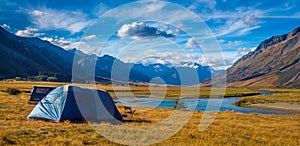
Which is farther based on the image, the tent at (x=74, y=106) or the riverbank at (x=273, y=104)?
the riverbank at (x=273, y=104)

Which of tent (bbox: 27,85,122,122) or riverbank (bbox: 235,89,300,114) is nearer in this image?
tent (bbox: 27,85,122,122)

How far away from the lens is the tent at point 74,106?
21.7 m

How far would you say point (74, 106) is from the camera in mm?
22328

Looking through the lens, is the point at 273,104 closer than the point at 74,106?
No

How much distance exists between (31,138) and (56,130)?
264 centimetres

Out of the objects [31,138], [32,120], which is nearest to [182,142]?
[31,138]

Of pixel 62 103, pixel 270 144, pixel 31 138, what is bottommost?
pixel 270 144

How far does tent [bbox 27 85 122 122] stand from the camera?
21703mm

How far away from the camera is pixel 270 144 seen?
16.8m

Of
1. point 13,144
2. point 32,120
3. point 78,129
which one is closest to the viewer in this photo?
point 13,144

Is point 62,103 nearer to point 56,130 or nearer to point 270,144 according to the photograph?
point 56,130

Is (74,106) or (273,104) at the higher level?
(273,104)

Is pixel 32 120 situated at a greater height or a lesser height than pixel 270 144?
greater

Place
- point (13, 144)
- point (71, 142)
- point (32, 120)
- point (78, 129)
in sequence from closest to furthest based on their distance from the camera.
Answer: point (13, 144) < point (71, 142) < point (78, 129) < point (32, 120)
